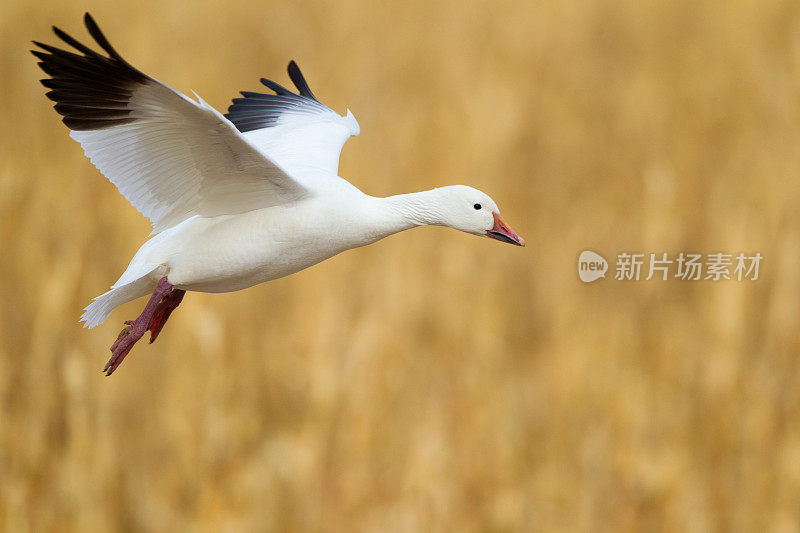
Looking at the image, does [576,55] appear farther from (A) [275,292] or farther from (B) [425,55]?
(A) [275,292]

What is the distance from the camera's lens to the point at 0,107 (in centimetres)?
273

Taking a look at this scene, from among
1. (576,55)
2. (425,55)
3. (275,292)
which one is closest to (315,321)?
(275,292)

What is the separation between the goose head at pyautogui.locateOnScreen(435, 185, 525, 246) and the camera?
110cm

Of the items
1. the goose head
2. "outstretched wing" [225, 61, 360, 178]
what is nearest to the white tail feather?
"outstretched wing" [225, 61, 360, 178]

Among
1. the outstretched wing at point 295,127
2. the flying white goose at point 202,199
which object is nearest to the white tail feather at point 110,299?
the flying white goose at point 202,199

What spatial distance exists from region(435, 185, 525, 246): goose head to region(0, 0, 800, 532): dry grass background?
1173 mm

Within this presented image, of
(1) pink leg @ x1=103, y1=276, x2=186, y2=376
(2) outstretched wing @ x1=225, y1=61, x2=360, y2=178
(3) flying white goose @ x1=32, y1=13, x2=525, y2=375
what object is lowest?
(1) pink leg @ x1=103, y1=276, x2=186, y2=376

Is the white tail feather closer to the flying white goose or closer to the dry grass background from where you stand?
the flying white goose

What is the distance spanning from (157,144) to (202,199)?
0.29 ft

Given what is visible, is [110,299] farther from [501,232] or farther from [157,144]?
[501,232]

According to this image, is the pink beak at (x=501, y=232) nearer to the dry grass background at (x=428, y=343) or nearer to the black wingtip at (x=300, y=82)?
the black wingtip at (x=300, y=82)

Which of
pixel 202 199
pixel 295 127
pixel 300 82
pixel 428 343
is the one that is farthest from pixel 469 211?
pixel 428 343

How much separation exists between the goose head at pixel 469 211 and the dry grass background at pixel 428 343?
1.17 metres

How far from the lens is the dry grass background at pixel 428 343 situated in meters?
2.25
